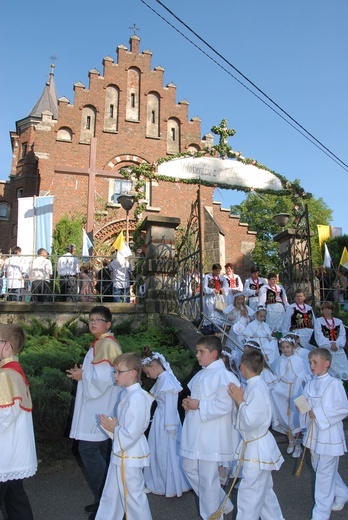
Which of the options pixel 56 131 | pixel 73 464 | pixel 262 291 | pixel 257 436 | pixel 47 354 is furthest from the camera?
pixel 56 131

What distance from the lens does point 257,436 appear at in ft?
13.3

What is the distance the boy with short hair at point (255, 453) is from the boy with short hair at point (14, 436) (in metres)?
1.81

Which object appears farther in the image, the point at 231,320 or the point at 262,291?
the point at 262,291

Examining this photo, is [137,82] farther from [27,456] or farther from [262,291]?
[27,456]

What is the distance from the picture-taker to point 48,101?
3175 centimetres

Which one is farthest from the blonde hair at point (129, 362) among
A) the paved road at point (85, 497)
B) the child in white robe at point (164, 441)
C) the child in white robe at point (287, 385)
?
the child in white robe at point (287, 385)

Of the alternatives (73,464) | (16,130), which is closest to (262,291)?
(73,464)

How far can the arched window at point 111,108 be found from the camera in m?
23.8

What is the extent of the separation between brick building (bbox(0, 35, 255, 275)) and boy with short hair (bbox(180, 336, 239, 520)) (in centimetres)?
1756

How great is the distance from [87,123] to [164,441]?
2125 cm

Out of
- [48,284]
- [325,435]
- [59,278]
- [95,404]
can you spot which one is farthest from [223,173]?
[95,404]

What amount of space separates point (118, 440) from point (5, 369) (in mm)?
1138

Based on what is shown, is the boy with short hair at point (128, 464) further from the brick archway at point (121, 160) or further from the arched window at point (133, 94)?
the arched window at point (133, 94)

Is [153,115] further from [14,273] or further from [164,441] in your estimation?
[164,441]
